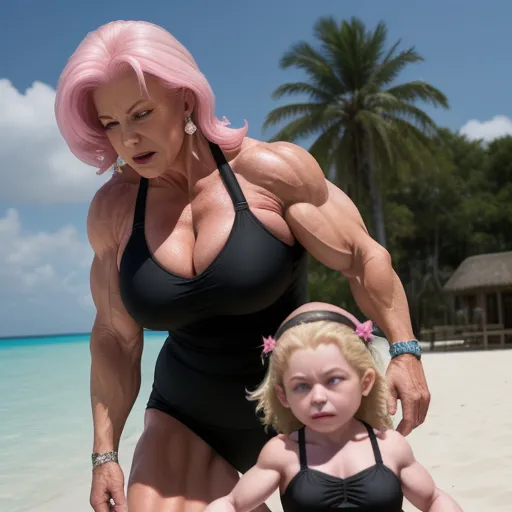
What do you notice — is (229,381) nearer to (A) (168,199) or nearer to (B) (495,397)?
(A) (168,199)

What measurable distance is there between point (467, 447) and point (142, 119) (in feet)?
18.6

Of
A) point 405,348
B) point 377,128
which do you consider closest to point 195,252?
point 405,348

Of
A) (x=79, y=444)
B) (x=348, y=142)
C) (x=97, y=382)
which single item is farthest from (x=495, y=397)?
(x=348, y=142)

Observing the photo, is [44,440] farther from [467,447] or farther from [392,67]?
[392,67]

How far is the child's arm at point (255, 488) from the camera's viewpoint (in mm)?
1933

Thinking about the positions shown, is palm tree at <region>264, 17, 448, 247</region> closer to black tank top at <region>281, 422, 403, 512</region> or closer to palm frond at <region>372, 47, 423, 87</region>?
palm frond at <region>372, 47, 423, 87</region>

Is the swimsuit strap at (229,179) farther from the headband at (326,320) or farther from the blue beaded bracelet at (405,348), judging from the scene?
the blue beaded bracelet at (405,348)

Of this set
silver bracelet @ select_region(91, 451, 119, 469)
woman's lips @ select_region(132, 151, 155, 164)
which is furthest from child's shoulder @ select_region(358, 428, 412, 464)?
woman's lips @ select_region(132, 151, 155, 164)

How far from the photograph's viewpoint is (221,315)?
2467 mm

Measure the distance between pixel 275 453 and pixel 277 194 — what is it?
3.09 feet

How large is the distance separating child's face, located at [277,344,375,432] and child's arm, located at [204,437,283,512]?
151mm

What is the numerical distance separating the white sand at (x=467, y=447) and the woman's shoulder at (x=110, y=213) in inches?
128

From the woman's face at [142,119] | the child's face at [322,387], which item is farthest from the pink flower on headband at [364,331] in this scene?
the woman's face at [142,119]

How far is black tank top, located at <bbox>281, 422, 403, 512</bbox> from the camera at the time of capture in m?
1.91
